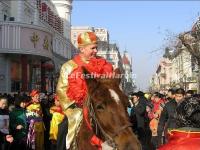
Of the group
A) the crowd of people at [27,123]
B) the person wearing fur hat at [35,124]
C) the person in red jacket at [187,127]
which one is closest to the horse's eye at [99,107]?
the person in red jacket at [187,127]

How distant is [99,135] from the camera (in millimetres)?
5352

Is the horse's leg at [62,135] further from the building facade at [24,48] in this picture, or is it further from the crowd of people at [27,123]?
the building facade at [24,48]

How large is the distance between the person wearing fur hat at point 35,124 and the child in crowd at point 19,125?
2.25 ft

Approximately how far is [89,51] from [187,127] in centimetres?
256

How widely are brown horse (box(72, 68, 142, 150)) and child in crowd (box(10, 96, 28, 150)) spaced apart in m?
7.42

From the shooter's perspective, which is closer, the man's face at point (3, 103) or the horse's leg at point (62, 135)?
the horse's leg at point (62, 135)

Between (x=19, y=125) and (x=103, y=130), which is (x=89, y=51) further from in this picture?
(x=19, y=125)

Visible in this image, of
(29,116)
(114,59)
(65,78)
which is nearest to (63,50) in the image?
(29,116)

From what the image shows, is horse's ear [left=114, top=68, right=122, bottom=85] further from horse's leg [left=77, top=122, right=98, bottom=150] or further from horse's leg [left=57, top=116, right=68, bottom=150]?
horse's leg [left=57, top=116, right=68, bottom=150]

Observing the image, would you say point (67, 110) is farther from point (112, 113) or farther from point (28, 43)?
point (28, 43)

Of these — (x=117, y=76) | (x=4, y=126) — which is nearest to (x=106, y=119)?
(x=117, y=76)

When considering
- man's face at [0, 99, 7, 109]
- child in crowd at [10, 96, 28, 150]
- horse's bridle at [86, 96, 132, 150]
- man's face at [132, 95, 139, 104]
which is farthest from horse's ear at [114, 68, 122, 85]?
man's face at [132, 95, 139, 104]

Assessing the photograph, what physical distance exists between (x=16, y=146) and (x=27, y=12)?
30.3 metres

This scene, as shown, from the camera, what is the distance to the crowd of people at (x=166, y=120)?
432 centimetres
